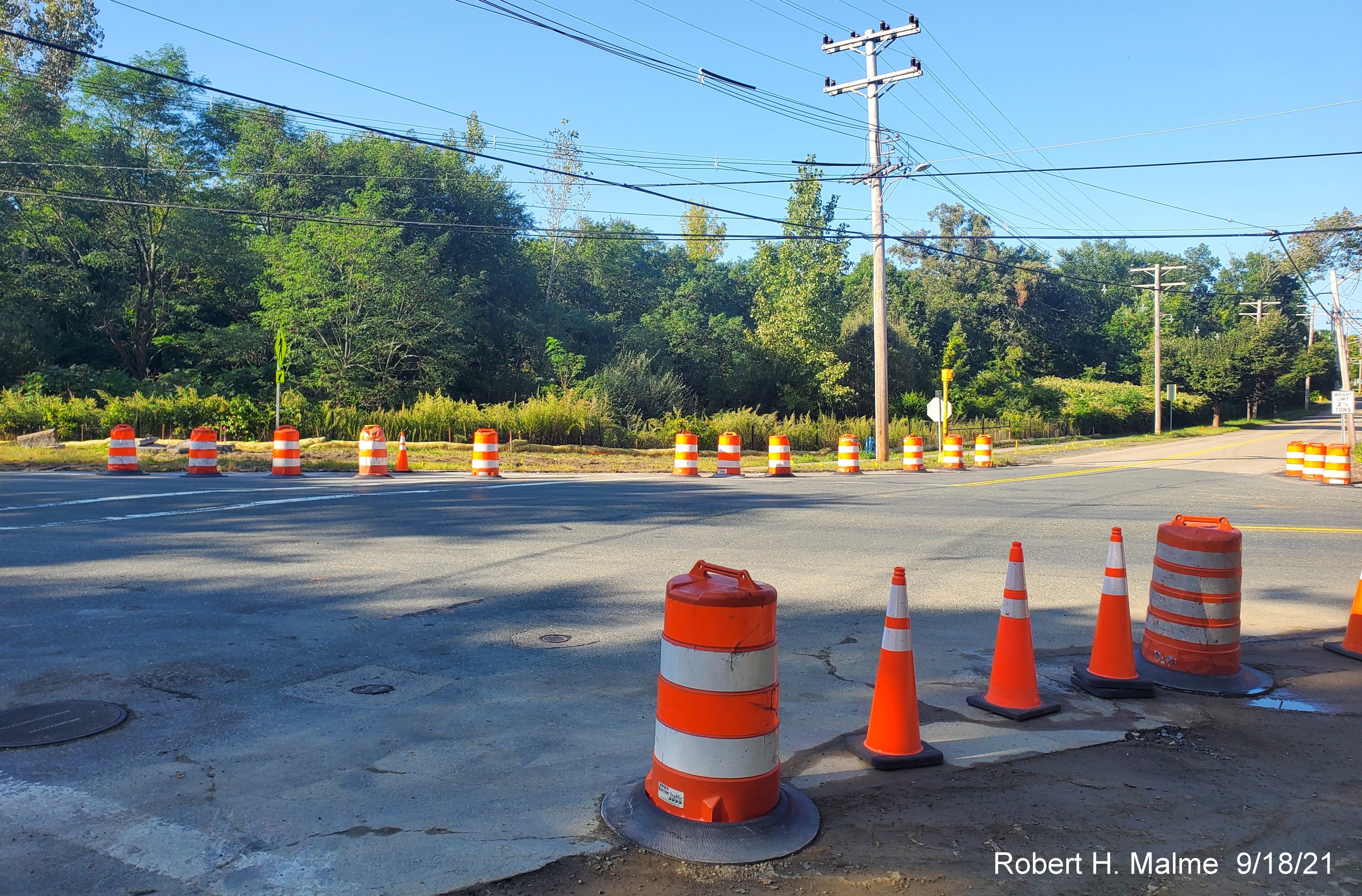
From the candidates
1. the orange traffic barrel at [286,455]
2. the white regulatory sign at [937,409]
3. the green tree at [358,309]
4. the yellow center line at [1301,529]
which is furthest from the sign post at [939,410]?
the orange traffic barrel at [286,455]

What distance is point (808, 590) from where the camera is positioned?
8836mm

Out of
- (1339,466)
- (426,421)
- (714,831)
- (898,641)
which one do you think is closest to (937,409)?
(1339,466)

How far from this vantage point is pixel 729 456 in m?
22.6

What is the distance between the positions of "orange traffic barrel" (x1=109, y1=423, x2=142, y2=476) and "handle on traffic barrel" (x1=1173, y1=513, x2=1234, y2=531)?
58.2 feet

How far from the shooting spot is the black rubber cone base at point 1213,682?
19.9ft

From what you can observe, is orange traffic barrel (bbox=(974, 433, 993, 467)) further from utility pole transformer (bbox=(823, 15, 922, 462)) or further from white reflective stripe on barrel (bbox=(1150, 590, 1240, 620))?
white reflective stripe on barrel (bbox=(1150, 590, 1240, 620))

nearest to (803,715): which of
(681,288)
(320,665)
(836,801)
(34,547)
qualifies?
(836,801)

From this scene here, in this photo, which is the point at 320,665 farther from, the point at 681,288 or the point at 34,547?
the point at 681,288

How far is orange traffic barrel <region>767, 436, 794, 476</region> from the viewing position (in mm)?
23031

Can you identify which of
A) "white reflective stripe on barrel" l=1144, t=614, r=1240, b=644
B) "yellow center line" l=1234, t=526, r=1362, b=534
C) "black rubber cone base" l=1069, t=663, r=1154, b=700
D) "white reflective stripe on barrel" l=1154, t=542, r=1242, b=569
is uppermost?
"white reflective stripe on barrel" l=1154, t=542, r=1242, b=569

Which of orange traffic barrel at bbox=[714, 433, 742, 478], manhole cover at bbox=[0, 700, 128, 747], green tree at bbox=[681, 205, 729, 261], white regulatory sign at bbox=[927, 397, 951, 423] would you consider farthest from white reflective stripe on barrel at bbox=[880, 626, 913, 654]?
green tree at bbox=[681, 205, 729, 261]

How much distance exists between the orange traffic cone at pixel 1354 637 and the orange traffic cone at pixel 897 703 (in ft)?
13.8

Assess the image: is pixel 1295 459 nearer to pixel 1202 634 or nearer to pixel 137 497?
pixel 1202 634

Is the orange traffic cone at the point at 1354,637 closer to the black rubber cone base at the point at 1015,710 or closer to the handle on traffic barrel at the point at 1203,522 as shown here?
the handle on traffic barrel at the point at 1203,522
